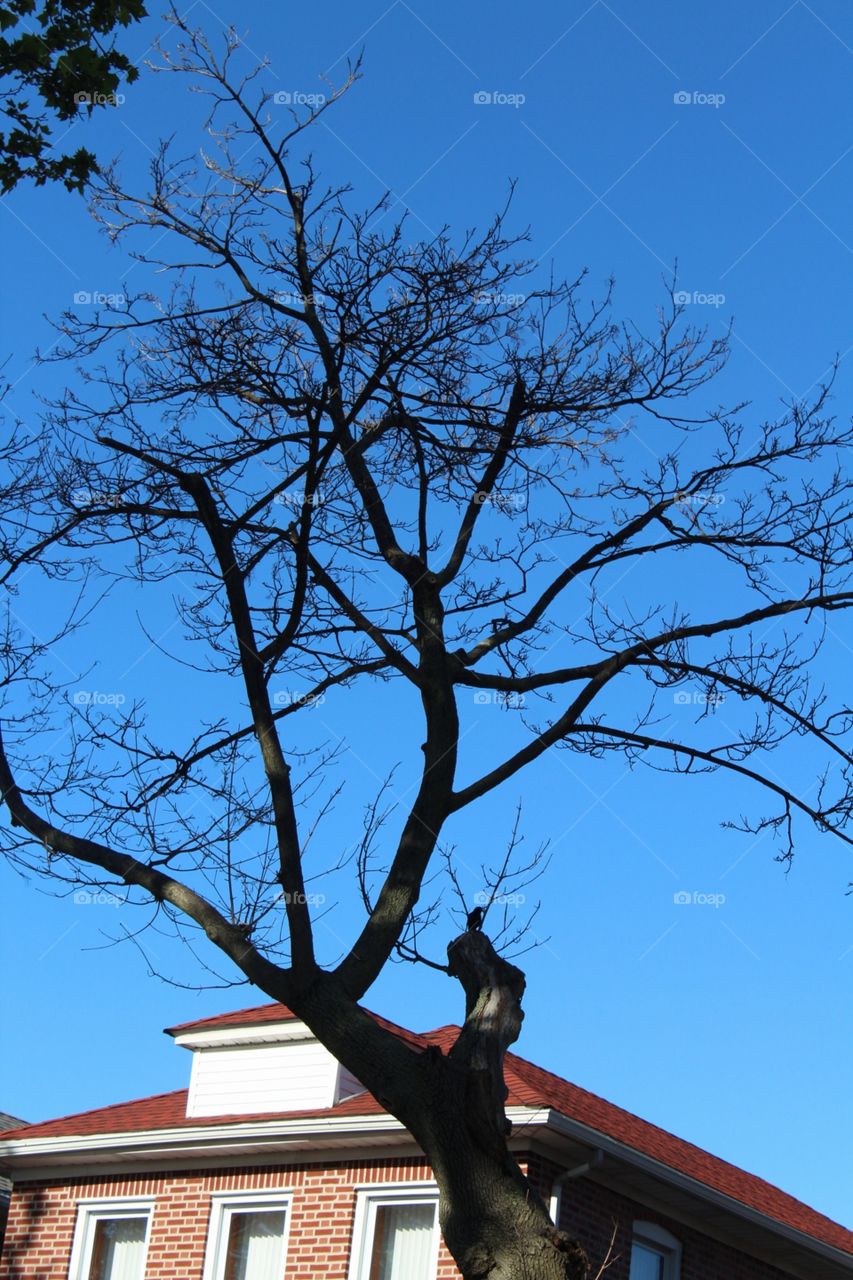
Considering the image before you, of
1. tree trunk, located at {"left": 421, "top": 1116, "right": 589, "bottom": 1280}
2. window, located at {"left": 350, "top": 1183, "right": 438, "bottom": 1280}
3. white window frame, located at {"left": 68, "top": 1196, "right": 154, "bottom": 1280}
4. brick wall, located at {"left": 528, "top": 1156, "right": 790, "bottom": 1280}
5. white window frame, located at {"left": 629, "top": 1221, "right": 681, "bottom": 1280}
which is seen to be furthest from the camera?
white window frame, located at {"left": 68, "top": 1196, "right": 154, "bottom": 1280}

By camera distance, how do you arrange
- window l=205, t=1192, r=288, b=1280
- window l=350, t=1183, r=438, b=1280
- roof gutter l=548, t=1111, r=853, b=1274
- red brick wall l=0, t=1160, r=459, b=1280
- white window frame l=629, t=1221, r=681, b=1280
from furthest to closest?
window l=205, t=1192, r=288, b=1280, white window frame l=629, t=1221, r=681, b=1280, red brick wall l=0, t=1160, r=459, b=1280, window l=350, t=1183, r=438, b=1280, roof gutter l=548, t=1111, r=853, b=1274

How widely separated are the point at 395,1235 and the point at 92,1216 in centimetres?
396

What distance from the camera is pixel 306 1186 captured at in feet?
48.5

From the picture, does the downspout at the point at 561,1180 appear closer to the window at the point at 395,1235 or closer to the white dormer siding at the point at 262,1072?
the window at the point at 395,1235

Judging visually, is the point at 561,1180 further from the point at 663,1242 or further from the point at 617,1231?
the point at 663,1242

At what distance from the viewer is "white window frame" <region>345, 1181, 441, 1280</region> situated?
13953 mm

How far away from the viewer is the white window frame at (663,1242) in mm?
14539

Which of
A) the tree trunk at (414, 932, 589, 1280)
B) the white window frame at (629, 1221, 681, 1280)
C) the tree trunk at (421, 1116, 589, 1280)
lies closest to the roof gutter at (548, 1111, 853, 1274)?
the white window frame at (629, 1221, 681, 1280)

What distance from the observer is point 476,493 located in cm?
916

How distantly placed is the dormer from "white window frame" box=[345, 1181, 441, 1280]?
1.05m

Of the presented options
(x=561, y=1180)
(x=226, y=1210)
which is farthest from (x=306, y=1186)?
(x=561, y=1180)

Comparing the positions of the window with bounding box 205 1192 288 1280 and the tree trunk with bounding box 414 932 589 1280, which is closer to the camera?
the tree trunk with bounding box 414 932 589 1280

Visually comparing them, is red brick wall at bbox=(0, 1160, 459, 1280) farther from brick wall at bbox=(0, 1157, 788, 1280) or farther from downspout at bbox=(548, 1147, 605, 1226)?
downspout at bbox=(548, 1147, 605, 1226)

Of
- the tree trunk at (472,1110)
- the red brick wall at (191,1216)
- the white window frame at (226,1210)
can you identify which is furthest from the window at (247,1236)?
the tree trunk at (472,1110)
